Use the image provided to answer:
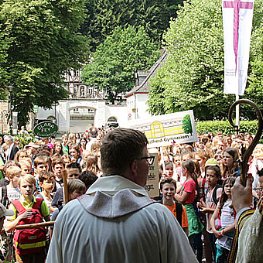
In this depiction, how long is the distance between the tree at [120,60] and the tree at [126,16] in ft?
20.7

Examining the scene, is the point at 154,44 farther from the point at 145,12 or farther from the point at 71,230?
the point at 71,230

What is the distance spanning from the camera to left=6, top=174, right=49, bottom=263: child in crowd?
23.0 feet

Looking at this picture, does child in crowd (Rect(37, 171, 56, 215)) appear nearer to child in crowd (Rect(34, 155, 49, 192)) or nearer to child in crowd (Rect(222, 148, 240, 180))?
child in crowd (Rect(34, 155, 49, 192))

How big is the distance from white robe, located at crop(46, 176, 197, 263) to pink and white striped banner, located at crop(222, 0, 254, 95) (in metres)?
14.5

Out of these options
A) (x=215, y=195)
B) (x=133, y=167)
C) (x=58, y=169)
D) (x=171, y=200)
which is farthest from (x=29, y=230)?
(x=133, y=167)

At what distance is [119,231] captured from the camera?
2.88m

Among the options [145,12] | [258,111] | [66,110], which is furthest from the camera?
[145,12]

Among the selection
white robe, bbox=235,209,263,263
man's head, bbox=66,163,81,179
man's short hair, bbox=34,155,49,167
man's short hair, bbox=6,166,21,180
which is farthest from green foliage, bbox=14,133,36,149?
white robe, bbox=235,209,263,263

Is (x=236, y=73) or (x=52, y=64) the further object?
(x=52, y=64)

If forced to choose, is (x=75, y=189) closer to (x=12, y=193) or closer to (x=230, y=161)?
(x=12, y=193)

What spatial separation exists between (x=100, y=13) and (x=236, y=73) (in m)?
84.7

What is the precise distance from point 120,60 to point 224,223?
8319 centimetres

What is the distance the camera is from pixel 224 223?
24.1ft

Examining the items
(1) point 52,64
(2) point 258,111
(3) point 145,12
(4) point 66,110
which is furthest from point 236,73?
(3) point 145,12
